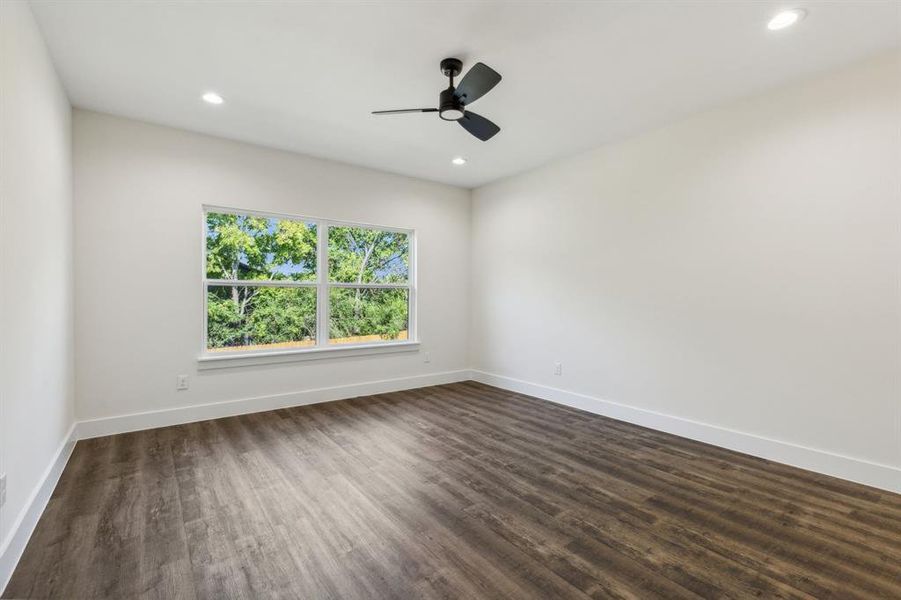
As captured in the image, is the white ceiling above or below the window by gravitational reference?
above

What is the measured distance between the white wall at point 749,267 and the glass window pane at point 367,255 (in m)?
1.88

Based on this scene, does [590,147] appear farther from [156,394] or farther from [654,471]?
[156,394]

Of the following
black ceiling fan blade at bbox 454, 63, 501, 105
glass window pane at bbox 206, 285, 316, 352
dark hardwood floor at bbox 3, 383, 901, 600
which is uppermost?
black ceiling fan blade at bbox 454, 63, 501, 105

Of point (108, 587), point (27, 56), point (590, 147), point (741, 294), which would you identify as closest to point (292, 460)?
point (108, 587)

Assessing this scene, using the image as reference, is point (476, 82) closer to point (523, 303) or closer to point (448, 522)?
point (448, 522)

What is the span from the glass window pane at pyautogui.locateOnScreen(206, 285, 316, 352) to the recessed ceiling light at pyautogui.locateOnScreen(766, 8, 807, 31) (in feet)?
14.4

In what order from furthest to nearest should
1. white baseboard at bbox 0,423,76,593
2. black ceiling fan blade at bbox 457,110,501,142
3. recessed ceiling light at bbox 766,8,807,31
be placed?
1. black ceiling fan blade at bbox 457,110,501,142
2. recessed ceiling light at bbox 766,8,807,31
3. white baseboard at bbox 0,423,76,593

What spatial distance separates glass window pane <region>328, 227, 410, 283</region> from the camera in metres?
4.90

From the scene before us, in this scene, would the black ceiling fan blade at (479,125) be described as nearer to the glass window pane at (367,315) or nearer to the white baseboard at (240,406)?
the glass window pane at (367,315)

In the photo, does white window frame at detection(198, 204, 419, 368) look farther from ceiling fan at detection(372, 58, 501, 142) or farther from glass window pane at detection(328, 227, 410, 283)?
ceiling fan at detection(372, 58, 501, 142)

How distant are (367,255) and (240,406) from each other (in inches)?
86.5

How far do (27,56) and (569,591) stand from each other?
12.1ft

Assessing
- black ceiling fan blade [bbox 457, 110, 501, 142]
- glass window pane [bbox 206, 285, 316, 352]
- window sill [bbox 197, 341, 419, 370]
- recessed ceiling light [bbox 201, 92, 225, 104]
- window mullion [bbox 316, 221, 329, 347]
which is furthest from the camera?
window mullion [bbox 316, 221, 329, 347]

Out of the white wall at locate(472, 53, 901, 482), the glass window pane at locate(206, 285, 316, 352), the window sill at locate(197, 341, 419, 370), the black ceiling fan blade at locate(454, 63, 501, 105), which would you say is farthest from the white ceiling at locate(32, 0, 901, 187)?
the window sill at locate(197, 341, 419, 370)
